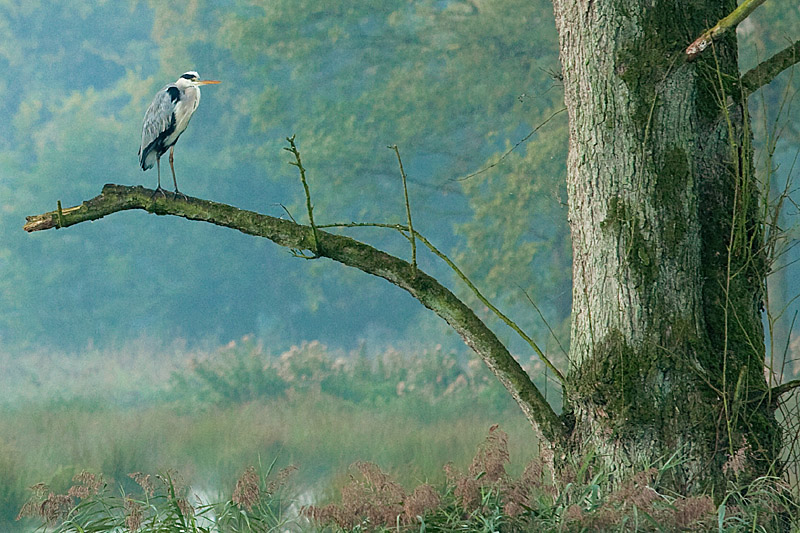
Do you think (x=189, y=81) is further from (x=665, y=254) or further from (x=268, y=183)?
(x=268, y=183)

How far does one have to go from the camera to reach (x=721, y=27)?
1963 mm

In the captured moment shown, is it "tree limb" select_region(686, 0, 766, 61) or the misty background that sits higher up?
the misty background

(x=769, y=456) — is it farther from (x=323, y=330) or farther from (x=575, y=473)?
(x=323, y=330)

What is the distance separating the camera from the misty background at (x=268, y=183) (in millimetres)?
7004

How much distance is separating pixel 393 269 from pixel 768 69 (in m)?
1.12

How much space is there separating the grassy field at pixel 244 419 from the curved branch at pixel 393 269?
93.6 inches

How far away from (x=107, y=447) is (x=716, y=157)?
15.3 ft

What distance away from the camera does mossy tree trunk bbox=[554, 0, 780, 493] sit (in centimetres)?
207

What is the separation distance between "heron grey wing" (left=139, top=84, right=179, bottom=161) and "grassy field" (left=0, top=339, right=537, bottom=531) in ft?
7.21

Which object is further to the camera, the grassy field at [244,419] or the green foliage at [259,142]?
the green foliage at [259,142]

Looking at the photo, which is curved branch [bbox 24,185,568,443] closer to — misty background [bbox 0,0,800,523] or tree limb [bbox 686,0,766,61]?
tree limb [bbox 686,0,766,61]

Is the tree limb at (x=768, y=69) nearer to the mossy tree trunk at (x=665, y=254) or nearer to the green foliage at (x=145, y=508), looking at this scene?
the mossy tree trunk at (x=665, y=254)

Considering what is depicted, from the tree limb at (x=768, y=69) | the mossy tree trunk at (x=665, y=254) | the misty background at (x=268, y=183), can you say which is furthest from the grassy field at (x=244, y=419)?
the tree limb at (x=768, y=69)

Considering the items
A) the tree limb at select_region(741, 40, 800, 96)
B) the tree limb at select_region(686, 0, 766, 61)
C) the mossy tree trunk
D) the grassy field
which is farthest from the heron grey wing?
the grassy field
